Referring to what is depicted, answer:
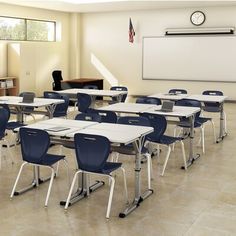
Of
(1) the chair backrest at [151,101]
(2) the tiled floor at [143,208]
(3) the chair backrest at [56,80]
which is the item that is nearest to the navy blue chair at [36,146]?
(2) the tiled floor at [143,208]

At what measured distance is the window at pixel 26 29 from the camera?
1334 centimetres

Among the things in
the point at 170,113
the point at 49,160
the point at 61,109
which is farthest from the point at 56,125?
the point at 61,109

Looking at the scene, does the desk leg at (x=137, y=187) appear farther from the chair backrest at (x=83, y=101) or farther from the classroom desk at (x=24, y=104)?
A: the chair backrest at (x=83, y=101)

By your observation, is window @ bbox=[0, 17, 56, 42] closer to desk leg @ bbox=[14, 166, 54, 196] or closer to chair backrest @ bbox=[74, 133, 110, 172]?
desk leg @ bbox=[14, 166, 54, 196]

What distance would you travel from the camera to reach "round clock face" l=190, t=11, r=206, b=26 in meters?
14.0

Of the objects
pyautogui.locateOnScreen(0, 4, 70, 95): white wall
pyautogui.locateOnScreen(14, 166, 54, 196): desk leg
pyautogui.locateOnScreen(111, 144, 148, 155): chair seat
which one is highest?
pyautogui.locateOnScreen(0, 4, 70, 95): white wall

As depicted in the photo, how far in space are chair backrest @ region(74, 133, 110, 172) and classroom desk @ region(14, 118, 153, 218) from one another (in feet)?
0.40

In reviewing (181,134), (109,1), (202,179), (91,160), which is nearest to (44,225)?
(91,160)

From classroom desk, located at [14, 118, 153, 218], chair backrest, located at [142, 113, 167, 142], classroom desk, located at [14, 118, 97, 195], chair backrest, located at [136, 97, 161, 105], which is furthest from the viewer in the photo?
chair backrest, located at [136, 97, 161, 105]

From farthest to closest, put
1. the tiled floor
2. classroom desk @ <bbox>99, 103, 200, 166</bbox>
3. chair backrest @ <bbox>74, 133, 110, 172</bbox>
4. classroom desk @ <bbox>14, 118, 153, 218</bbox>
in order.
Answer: classroom desk @ <bbox>99, 103, 200, 166</bbox> → classroom desk @ <bbox>14, 118, 153, 218</bbox> → chair backrest @ <bbox>74, 133, 110, 172</bbox> → the tiled floor

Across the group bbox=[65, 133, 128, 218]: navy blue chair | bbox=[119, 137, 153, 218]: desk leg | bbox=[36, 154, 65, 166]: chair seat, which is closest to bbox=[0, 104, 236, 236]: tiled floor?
bbox=[119, 137, 153, 218]: desk leg

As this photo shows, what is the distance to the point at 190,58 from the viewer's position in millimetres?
14438

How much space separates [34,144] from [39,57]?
10063 millimetres

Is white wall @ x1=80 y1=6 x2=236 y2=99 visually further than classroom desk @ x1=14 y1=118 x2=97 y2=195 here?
Yes
